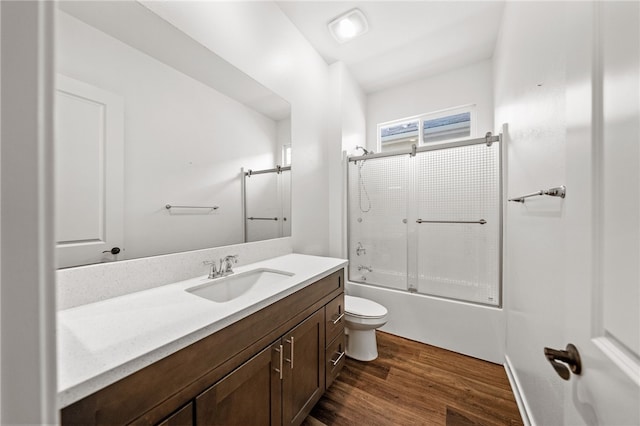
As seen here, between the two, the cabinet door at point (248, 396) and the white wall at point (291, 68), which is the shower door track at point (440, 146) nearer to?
the white wall at point (291, 68)

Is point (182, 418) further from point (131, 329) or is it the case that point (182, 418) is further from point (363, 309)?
point (363, 309)

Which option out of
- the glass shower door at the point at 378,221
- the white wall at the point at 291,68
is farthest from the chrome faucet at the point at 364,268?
the white wall at the point at 291,68

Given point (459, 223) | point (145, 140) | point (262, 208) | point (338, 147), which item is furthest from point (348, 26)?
point (459, 223)

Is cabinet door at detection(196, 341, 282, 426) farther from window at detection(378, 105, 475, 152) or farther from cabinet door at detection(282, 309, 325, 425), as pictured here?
window at detection(378, 105, 475, 152)

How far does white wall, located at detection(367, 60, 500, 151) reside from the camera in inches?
102

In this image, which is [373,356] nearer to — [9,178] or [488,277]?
[488,277]

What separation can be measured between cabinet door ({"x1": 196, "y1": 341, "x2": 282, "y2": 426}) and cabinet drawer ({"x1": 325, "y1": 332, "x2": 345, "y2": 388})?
0.47 meters

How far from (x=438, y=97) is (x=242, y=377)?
320 cm

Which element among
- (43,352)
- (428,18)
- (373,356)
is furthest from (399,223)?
(43,352)

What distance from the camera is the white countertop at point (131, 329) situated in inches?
21.5

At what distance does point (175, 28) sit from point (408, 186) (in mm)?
2139

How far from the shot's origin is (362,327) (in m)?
1.85

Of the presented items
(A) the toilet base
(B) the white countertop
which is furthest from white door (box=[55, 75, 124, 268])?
(A) the toilet base

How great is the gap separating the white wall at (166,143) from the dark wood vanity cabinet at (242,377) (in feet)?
2.05
